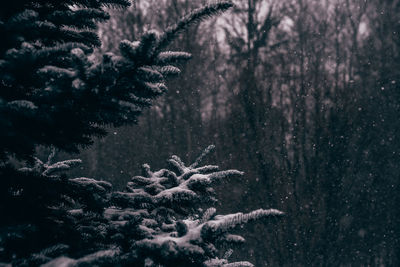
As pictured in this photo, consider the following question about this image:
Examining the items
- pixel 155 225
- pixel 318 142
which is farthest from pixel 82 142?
pixel 318 142

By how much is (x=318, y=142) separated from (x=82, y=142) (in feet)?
27.0

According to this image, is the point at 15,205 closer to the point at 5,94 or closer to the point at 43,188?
the point at 43,188

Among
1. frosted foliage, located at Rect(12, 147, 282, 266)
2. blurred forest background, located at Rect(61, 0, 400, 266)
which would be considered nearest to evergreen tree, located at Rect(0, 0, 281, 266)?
frosted foliage, located at Rect(12, 147, 282, 266)

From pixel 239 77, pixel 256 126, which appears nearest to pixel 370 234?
pixel 256 126

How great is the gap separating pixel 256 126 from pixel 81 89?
9.11 meters

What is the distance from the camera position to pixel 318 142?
9.58 meters

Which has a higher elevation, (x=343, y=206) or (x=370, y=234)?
(x=343, y=206)

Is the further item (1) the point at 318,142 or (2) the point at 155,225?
(1) the point at 318,142

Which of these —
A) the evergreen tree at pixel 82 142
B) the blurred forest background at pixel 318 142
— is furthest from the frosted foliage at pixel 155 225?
the blurred forest background at pixel 318 142

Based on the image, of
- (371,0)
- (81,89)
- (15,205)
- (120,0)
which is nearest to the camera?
(81,89)

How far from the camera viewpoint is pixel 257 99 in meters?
10.5

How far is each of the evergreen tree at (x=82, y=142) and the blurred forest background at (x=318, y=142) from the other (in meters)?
7.27

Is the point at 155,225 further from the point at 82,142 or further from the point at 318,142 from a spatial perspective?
the point at 318,142

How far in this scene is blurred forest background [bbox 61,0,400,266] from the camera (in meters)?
9.41
